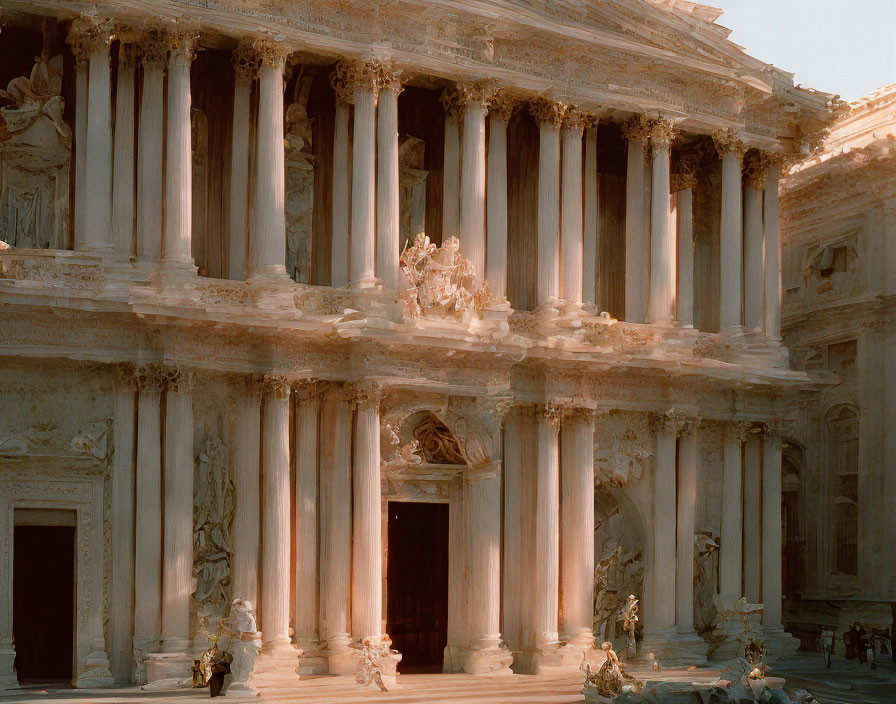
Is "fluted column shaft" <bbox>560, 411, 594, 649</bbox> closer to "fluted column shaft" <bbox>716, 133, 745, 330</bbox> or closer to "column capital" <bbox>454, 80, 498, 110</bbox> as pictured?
"fluted column shaft" <bbox>716, 133, 745, 330</bbox>

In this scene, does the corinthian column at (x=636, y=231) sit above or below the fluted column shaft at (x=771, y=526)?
above

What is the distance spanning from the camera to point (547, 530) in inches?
1155

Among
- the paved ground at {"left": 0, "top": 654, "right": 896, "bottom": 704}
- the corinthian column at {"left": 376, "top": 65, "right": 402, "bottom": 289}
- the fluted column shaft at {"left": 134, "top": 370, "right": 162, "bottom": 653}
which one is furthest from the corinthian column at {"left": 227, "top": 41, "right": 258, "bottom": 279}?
the paved ground at {"left": 0, "top": 654, "right": 896, "bottom": 704}

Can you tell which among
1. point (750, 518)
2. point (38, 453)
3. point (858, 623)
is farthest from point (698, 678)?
point (38, 453)

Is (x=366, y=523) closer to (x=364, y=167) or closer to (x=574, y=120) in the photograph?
(x=364, y=167)

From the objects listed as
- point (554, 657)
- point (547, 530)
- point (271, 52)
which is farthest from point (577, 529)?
point (271, 52)

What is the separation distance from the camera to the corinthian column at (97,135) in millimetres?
25484

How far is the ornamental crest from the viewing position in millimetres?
27969

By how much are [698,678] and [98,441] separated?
11941 mm

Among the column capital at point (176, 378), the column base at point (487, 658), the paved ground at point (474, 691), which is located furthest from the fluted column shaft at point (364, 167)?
the paved ground at point (474, 691)

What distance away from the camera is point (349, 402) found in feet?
89.6

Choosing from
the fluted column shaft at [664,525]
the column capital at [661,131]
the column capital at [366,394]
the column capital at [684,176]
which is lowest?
the fluted column shaft at [664,525]

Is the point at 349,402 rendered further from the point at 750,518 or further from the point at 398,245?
the point at 750,518

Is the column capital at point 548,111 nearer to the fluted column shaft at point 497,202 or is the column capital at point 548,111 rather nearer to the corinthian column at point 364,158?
the fluted column shaft at point 497,202
